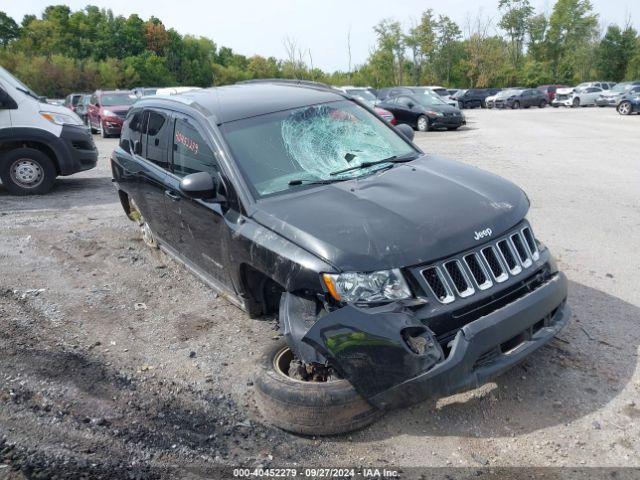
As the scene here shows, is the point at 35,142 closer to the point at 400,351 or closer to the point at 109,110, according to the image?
the point at 400,351

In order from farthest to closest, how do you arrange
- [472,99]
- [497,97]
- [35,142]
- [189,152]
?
1. [472,99]
2. [497,97]
3. [35,142]
4. [189,152]

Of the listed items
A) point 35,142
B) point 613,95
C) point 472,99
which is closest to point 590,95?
point 613,95

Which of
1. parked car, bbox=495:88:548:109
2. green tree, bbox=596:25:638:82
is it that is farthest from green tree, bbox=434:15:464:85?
parked car, bbox=495:88:548:109

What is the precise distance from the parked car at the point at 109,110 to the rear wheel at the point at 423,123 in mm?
10418

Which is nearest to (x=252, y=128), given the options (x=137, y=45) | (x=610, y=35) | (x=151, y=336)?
(x=151, y=336)

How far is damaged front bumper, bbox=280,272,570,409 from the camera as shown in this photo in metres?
2.90

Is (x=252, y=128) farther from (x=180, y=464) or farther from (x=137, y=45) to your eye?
(x=137, y=45)

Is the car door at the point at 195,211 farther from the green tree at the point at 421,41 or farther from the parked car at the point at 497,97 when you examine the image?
the green tree at the point at 421,41

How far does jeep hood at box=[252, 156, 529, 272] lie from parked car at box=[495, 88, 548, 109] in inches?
1535

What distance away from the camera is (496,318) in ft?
10.3

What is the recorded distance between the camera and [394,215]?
3.43m

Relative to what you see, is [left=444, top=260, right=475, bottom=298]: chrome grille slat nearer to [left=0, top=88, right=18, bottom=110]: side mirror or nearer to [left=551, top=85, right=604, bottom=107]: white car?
[left=0, top=88, right=18, bottom=110]: side mirror

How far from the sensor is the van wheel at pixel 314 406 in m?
3.08

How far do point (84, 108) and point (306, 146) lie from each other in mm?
23751
